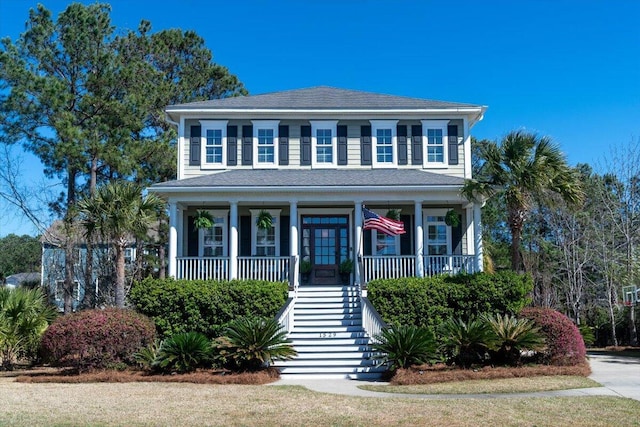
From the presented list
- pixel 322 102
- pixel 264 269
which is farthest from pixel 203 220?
pixel 322 102

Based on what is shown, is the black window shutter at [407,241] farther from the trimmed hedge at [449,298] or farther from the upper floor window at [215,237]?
the upper floor window at [215,237]

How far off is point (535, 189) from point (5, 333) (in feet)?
49.8

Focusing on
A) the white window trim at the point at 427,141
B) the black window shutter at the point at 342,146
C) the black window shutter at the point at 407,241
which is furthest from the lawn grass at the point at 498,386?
the black window shutter at the point at 342,146

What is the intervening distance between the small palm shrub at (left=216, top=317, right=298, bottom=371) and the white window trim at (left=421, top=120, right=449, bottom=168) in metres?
9.80

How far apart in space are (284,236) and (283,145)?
3205 mm

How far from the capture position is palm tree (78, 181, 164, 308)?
742 inches

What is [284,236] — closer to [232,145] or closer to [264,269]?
[264,269]

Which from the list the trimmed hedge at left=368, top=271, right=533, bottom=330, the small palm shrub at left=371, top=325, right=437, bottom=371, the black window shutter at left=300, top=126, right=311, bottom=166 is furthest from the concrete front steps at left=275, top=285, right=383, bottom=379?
the black window shutter at left=300, top=126, right=311, bottom=166

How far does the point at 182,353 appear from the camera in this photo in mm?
16078

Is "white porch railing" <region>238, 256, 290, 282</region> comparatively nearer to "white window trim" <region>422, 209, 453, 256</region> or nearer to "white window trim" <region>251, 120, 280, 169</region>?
"white window trim" <region>251, 120, 280, 169</region>

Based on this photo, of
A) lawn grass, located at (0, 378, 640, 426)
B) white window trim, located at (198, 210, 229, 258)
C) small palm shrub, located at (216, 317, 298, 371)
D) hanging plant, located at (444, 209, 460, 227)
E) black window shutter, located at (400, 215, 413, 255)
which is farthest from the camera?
black window shutter, located at (400, 215, 413, 255)

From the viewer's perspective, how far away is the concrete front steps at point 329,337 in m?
16.1

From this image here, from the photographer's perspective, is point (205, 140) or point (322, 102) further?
point (322, 102)

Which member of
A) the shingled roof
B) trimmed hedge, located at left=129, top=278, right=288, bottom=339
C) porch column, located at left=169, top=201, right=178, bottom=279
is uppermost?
the shingled roof
